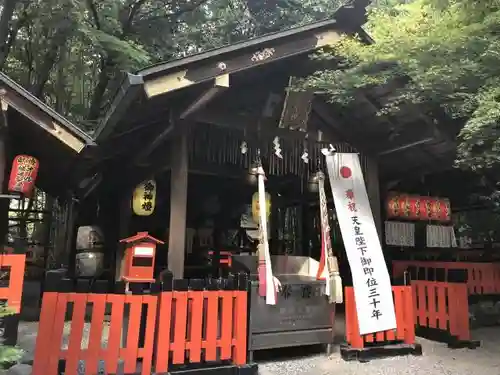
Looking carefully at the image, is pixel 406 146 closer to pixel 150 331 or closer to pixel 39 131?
pixel 150 331

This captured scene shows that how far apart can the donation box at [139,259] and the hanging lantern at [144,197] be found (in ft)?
4.66

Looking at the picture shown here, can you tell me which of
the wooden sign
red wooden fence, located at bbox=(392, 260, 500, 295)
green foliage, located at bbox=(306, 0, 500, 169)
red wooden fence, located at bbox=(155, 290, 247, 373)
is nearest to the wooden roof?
red wooden fence, located at bbox=(155, 290, 247, 373)

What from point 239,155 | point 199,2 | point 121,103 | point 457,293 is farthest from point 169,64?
→ point 199,2

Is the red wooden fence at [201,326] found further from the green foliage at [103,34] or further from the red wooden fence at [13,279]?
the green foliage at [103,34]

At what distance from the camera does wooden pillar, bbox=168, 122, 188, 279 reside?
6.64 metres

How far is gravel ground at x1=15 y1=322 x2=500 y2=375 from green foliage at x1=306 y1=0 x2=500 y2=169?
10.4 ft

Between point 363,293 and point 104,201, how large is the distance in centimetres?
843

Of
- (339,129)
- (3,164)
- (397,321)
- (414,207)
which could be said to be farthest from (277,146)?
(414,207)

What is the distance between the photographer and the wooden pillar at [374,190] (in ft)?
27.5

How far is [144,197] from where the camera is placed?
29.9ft

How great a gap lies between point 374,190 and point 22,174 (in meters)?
6.72

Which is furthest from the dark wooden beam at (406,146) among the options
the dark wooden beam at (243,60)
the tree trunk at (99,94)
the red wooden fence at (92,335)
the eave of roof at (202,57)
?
the tree trunk at (99,94)

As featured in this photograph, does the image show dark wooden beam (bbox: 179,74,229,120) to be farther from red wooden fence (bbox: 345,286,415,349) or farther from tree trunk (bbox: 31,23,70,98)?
tree trunk (bbox: 31,23,70,98)

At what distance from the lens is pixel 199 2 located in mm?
16094
